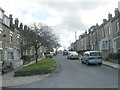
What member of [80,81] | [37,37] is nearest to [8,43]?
[37,37]

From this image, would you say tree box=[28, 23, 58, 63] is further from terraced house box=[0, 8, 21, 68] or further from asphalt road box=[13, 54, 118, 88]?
asphalt road box=[13, 54, 118, 88]

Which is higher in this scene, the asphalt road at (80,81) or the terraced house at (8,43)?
the terraced house at (8,43)

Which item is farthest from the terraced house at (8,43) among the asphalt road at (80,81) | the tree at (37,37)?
the asphalt road at (80,81)

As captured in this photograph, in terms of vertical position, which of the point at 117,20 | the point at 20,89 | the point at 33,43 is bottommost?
the point at 20,89

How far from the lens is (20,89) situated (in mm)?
14586

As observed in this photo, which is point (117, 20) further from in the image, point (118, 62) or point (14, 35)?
point (14, 35)

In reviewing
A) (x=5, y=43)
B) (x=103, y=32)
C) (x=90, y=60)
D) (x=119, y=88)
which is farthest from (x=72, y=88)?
(x=103, y=32)

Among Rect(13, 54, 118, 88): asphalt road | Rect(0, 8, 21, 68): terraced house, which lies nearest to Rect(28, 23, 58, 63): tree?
Rect(0, 8, 21, 68): terraced house

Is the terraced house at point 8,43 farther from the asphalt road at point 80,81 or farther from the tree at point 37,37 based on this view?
the asphalt road at point 80,81

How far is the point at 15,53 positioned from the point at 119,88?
114 ft

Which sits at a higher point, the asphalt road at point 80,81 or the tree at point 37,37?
the tree at point 37,37

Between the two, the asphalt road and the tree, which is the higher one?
the tree

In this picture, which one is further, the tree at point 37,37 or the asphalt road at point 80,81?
the tree at point 37,37

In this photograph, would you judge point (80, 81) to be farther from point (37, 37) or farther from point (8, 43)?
point (8, 43)
